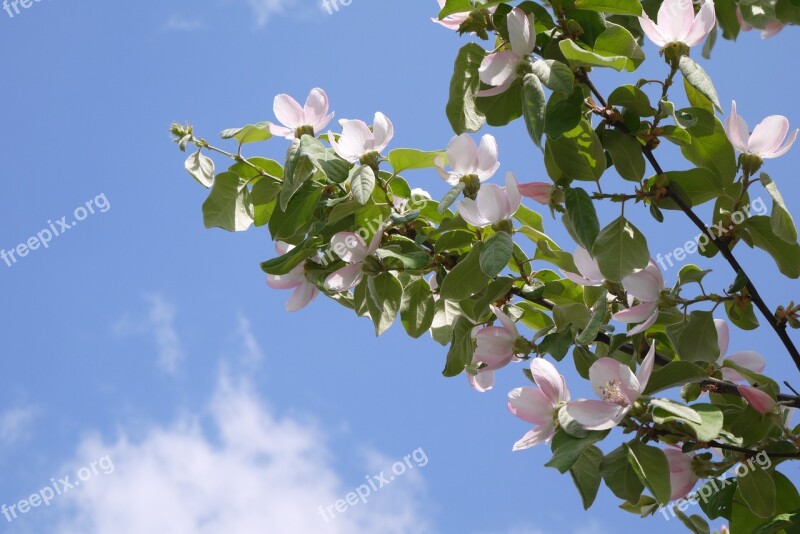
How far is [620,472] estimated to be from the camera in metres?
1.14

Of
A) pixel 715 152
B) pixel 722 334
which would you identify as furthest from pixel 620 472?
pixel 715 152

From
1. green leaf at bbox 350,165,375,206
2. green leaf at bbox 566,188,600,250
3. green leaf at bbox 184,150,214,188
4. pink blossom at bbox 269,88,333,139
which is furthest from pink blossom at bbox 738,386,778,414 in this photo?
green leaf at bbox 184,150,214,188

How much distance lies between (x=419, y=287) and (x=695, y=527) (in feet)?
1.95

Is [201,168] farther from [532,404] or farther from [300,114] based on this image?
[532,404]

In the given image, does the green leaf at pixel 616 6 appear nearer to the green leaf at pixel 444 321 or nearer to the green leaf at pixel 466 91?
the green leaf at pixel 466 91

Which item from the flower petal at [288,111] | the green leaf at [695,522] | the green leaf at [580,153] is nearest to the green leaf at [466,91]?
the green leaf at [580,153]

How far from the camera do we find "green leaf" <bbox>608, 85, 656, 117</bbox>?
1167 mm

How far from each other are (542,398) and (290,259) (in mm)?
468

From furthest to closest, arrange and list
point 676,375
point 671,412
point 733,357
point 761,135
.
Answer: point 733,357 → point 761,135 → point 676,375 → point 671,412

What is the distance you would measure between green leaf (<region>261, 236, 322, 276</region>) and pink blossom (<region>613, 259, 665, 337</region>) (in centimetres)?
51

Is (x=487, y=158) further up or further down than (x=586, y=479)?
further up

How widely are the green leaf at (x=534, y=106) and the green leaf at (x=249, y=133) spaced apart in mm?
554

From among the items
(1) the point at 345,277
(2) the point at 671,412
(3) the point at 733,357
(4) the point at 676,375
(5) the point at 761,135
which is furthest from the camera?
(3) the point at 733,357

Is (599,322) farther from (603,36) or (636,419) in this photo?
(603,36)
